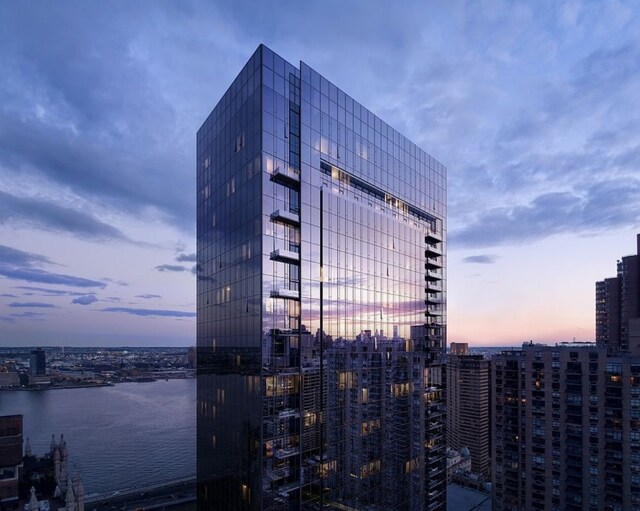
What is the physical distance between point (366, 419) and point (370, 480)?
7.31m

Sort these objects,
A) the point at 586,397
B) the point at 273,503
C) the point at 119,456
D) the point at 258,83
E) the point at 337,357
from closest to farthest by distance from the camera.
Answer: the point at 273,503, the point at 258,83, the point at 337,357, the point at 586,397, the point at 119,456

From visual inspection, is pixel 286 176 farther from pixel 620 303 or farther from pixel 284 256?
pixel 620 303

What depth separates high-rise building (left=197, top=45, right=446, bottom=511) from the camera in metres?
37.8

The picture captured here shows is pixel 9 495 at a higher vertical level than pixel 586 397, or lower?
lower

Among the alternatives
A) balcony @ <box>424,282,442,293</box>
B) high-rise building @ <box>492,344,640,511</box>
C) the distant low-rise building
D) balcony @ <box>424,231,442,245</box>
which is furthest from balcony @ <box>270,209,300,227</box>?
the distant low-rise building

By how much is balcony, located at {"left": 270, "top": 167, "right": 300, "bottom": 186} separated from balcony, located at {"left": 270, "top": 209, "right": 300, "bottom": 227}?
324 centimetres

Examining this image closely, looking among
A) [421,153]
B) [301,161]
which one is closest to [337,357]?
[301,161]

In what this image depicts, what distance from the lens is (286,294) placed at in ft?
126

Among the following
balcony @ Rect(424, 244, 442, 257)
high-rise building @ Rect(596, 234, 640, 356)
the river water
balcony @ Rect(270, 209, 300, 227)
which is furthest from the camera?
high-rise building @ Rect(596, 234, 640, 356)

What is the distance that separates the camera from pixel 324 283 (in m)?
43.1

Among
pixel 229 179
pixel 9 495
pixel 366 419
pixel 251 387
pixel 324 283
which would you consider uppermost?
pixel 229 179

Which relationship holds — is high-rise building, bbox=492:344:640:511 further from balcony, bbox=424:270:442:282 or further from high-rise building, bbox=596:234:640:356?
high-rise building, bbox=596:234:640:356

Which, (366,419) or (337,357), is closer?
(337,357)

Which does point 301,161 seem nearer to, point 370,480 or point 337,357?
point 337,357
